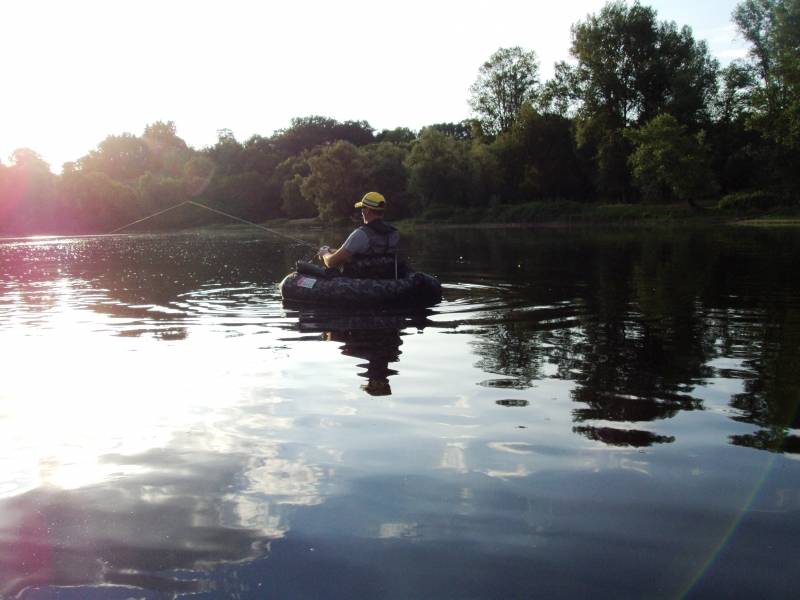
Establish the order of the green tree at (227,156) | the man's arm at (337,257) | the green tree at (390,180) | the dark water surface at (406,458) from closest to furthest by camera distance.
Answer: the dark water surface at (406,458) < the man's arm at (337,257) < the green tree at (390,180) < the green tree at (227,156)

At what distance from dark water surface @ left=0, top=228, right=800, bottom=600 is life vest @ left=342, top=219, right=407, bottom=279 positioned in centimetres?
186

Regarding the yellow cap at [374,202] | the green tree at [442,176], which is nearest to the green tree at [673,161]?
the green tree at [442,176]

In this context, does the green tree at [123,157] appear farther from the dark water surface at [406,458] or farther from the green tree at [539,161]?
the dark water surface at [406,458]

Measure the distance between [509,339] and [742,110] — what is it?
5534 cm

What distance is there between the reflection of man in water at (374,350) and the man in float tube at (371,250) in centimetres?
230

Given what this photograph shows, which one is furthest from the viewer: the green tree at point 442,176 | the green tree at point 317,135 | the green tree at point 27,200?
the green tree at point 317,135

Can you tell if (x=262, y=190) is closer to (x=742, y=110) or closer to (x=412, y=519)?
(x=742, y=110)

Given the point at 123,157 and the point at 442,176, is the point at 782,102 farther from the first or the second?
the point at 123,157

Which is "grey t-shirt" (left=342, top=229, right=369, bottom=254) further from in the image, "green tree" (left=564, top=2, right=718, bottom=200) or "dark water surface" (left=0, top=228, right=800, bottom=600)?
"green tree" (left=564, top=2, right=718, bottom=200)

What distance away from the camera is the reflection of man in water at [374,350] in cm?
686

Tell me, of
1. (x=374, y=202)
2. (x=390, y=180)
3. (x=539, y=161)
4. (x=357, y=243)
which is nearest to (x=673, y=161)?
(x=539, y=161)

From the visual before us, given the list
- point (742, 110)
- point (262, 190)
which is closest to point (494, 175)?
point (742, 110)

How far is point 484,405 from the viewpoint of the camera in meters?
6.02

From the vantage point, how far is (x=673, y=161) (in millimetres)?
48031
